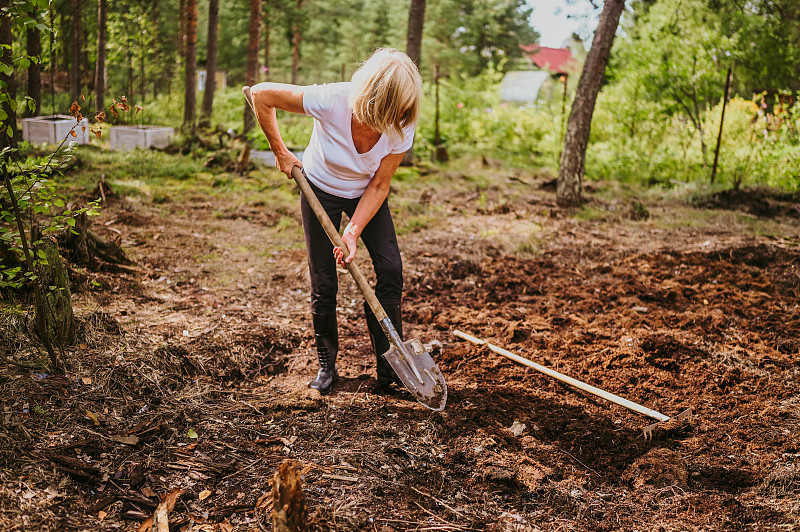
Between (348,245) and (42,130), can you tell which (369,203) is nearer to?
(348,245)

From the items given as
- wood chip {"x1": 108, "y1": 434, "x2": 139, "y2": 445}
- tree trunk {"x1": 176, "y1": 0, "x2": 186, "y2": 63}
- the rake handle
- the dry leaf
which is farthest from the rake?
tree trunk {"x1": 176, "y1": 0, "x2": 186, "y2": 63}

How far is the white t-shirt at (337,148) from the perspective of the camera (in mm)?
2666

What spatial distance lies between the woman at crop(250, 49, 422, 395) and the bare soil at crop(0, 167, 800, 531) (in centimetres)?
50

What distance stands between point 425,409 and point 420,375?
0.19 m

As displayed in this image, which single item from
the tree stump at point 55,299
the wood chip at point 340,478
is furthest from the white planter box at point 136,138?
the wood chip at point 340,478

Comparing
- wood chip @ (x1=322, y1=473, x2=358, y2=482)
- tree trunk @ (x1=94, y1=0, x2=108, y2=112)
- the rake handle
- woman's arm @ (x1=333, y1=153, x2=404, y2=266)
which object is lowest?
wood chip @ (x1=322, y1=473, x2=358, y2=482)

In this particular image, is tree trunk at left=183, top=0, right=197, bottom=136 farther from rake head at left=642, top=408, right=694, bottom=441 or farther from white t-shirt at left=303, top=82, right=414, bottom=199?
rake head at left=642, top=408, right=694, bottom=441

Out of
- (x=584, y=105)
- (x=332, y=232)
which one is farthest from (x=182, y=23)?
(x=332, y=232)

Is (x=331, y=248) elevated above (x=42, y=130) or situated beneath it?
situated beneath

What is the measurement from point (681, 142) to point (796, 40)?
386 cm

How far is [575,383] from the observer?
3125mm

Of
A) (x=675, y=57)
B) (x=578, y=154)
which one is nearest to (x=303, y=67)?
(x=675, y=57)

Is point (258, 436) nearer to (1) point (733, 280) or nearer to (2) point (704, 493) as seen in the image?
(2) point (704, 493)

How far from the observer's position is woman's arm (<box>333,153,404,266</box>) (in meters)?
2.86
